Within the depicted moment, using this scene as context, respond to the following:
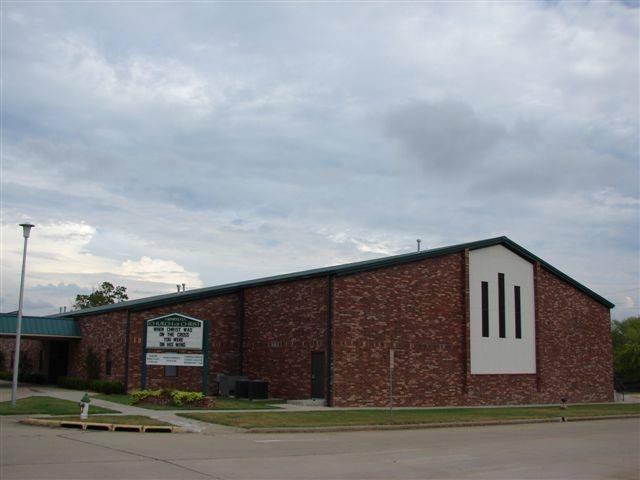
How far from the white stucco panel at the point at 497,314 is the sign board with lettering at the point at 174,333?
1378 cm

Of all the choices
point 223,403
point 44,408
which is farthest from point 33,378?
point 44,408

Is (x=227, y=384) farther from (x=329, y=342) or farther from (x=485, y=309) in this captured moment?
(x=485, y=309)

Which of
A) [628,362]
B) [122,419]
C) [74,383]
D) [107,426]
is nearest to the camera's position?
[107,426]

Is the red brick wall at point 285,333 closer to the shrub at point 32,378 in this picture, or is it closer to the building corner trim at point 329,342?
the building corner trim at point 329,342

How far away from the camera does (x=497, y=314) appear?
1425 inches

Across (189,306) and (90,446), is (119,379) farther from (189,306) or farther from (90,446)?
(90,446)

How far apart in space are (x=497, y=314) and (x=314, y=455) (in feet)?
75.0

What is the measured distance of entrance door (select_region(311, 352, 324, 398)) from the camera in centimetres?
3044

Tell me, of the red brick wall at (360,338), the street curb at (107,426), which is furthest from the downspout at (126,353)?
the street curb at (107,426)

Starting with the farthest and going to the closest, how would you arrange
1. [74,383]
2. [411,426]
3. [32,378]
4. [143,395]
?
[32,378] → [74,383] → [143,395] → [411,426]

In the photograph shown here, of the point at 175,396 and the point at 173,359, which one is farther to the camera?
the point at 173,359

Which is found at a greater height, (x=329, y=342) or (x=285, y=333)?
(x=285, y=333)

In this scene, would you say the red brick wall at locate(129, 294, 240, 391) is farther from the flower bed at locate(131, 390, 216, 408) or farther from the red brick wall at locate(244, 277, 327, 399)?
the flower bed at locate(131, 390, 216, 408)

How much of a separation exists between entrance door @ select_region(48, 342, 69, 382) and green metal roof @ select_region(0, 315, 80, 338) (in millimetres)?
4328
